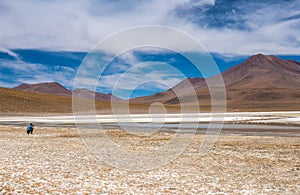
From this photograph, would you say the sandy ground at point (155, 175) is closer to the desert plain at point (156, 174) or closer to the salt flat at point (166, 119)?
the desert plain at point (156, 174)

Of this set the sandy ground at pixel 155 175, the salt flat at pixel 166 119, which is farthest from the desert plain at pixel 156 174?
the salt flat at pixel 166 119

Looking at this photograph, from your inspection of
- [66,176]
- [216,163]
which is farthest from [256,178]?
[66,176]

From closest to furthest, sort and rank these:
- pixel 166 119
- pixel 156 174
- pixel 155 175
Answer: pixel 155 175, pixel 156 174, pixel 166 119

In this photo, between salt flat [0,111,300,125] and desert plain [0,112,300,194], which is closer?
desert plain [0,112,300,194]

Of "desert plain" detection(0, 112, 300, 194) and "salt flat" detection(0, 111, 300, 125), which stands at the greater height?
"salt flat" detection(0, 111, 300, 125)

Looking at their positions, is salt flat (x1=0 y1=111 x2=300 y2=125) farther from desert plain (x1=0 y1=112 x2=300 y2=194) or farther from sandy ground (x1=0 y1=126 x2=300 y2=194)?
sandy ground (x1=0 y1=126 x2=300 y2=194)

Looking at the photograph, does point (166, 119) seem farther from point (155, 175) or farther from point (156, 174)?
point (155, 175)

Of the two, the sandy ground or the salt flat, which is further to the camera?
the salt flat

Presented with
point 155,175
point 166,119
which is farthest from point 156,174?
point 166,119

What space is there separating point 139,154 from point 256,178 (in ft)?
27.3

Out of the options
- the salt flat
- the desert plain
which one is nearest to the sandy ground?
the desert plain

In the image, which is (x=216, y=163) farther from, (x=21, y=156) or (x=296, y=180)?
(x=21, y=156)

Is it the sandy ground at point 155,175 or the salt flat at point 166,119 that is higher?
the salt flat at point 166,119

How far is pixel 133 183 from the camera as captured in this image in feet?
41.9
